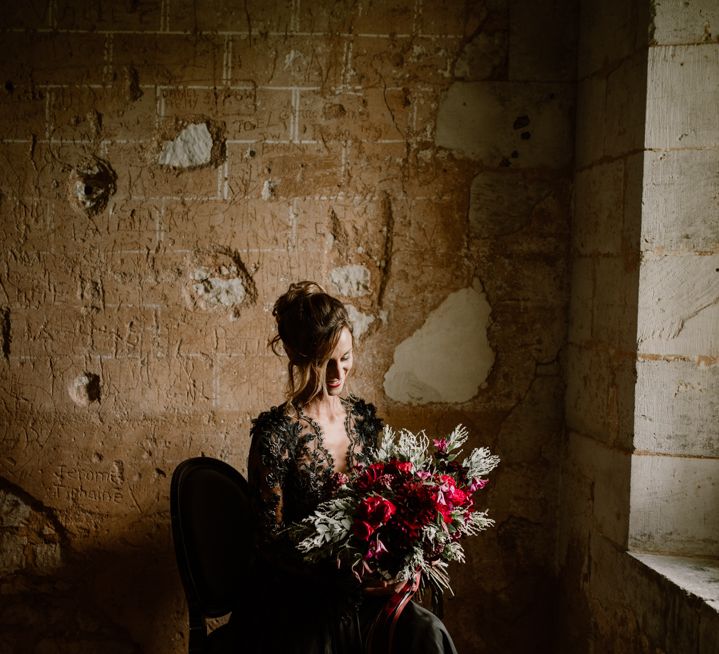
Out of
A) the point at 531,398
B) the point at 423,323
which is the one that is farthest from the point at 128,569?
the point at 531,398

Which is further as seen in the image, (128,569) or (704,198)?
(128,569)

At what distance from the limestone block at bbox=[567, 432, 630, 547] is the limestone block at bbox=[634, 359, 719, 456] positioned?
0.14 m

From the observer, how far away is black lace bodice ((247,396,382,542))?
2.14 metres

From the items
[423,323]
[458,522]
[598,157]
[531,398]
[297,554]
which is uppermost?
[598,157]

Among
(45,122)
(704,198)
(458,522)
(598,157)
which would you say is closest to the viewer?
(458,522)

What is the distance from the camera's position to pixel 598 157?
2.71m

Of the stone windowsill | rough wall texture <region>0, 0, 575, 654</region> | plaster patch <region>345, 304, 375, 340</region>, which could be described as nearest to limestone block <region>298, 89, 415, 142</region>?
rough wall texture <region>0, 0, 575, 654</region>

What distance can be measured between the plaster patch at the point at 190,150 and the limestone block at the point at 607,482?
6.33 feet

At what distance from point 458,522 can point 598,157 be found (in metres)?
1.55

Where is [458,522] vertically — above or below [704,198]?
below

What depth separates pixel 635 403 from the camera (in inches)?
94.4

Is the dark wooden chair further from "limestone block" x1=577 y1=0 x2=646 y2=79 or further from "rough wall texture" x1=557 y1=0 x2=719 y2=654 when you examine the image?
"limestone block" x1=577 y1=0 x2=646 y2=79

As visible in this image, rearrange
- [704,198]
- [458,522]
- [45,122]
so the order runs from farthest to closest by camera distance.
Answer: [45,122]
[704,198]
[458,522]

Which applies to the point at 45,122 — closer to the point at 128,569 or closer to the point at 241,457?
the point at 241,457
